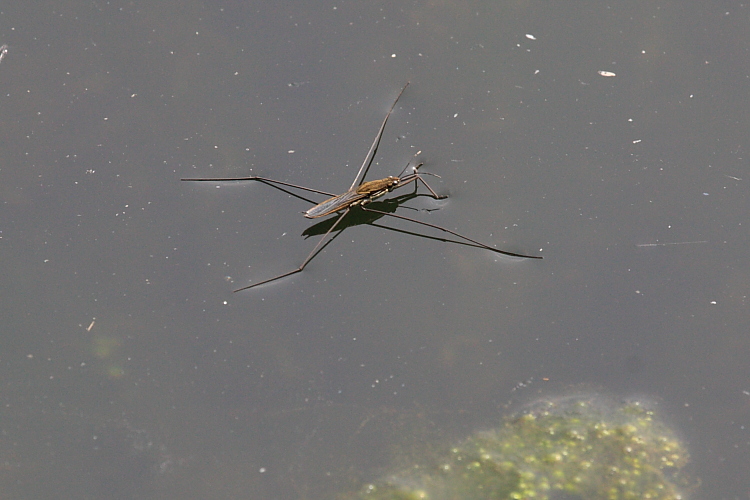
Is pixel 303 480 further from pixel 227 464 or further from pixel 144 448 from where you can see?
pixel 144 448

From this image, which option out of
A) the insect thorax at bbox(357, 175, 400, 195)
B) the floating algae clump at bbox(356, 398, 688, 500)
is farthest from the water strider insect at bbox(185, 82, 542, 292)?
the floating algae clump at bbox(356, 398, 688, 500)

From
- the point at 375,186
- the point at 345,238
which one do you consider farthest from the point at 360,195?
the point at 345,238

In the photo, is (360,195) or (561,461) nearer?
(561,461)

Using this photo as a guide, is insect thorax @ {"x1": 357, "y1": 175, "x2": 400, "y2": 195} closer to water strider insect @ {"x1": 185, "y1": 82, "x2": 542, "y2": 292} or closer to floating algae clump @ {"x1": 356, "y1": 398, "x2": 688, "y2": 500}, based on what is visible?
water strider insect @ {"x1": 185, "y1": 82, "x2": 542, "y2": 292}

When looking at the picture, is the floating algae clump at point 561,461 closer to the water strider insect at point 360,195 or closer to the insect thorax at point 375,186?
the water strider insect at point 360,195

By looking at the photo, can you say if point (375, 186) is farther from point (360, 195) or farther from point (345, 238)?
point (345, 238)

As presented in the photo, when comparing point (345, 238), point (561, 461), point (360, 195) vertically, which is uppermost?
point (360, 195)
